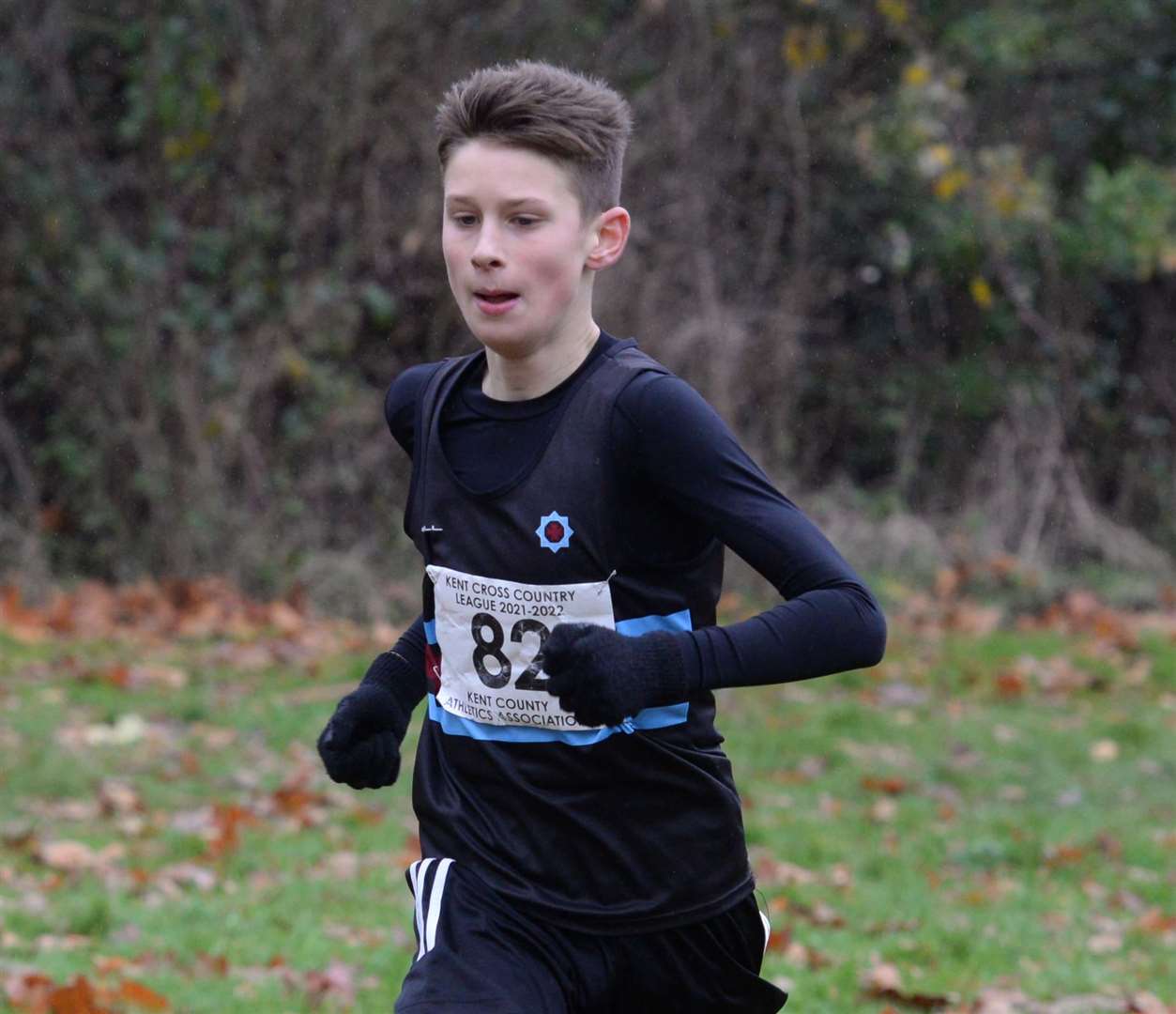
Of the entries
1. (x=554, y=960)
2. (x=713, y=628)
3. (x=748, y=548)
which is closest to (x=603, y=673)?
(x=713, y=628)

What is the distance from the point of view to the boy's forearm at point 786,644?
2.61 metres

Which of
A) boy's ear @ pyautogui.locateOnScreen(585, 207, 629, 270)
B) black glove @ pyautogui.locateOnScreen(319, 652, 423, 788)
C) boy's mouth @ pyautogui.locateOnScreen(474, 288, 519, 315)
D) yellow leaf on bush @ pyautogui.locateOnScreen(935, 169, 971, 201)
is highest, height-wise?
yellow leaf on bush @ pyautogui.locateOnScreen(935, 169, 971, 201)

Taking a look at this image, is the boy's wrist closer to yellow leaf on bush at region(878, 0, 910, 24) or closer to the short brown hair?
the short brown hair

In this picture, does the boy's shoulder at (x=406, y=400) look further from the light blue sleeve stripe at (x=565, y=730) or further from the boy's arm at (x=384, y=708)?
the light blue sleeve stripe at (x=565, y=730)

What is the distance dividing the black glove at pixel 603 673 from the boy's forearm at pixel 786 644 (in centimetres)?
5

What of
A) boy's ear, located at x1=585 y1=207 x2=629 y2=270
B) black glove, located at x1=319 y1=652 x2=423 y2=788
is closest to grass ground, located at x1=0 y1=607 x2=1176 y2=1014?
black glove, located at x1=319 y1=652 x2=423 y2=788

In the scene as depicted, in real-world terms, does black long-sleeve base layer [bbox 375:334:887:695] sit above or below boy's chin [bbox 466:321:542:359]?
below

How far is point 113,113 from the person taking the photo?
11.2 metres

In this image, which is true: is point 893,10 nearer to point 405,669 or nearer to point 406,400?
point 406,400

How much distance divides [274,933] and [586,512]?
3.02m

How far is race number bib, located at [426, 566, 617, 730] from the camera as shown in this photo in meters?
2.80

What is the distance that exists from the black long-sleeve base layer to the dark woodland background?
25.7 feet

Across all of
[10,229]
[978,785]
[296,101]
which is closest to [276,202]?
[296,101]

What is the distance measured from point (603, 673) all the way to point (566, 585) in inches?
12.3
